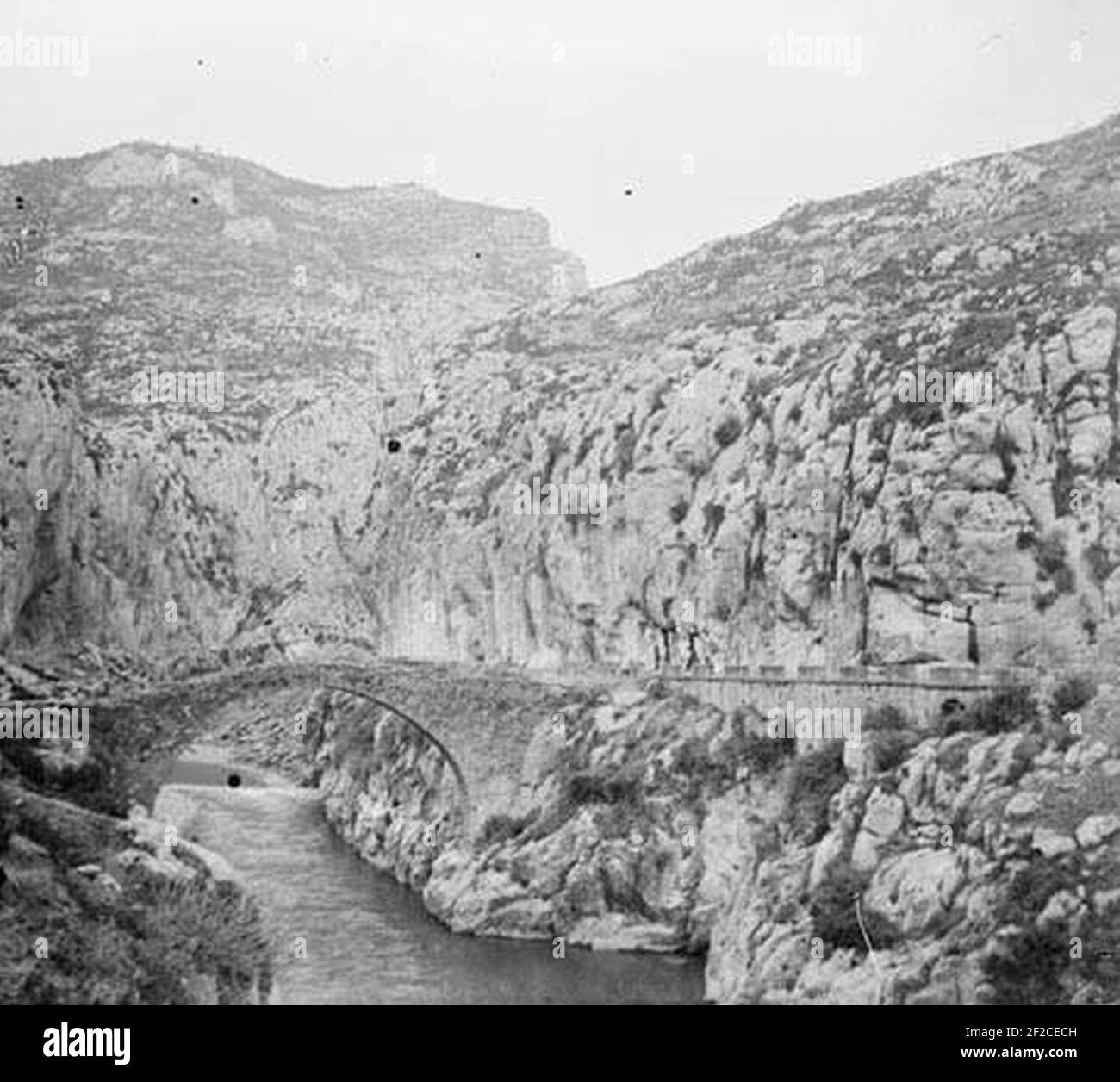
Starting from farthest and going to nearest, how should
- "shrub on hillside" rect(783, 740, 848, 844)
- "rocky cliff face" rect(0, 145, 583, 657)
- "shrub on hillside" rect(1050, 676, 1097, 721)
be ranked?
1. "rocky cliff face" rect(0, 145, 583, 657)
2. "shrub on hillside" rect(783, 740, 848, 844)
3. "shrub on hillside" rect(1050, 676, 1097, 721)

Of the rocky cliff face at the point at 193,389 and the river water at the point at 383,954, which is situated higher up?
the rocky cliff face at the point at 193,389

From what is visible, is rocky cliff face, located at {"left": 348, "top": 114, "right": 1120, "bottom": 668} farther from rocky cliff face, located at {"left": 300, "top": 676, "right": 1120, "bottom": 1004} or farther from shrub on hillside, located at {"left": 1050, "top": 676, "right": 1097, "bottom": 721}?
shrub on hillside, located at {"left": 1050, "top": 676, "right": 1097, "bottom": 721}

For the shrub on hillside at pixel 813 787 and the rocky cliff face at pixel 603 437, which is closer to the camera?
the shrub on hillside at pixel 813 787

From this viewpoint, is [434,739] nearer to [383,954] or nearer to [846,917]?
[383,954]

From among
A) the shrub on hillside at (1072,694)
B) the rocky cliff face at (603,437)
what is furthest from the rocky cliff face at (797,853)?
the rocky cliff face at (603,437)

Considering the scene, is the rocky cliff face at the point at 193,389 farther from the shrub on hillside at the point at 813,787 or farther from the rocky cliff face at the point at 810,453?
the shrub on hillside at the point at 813,787

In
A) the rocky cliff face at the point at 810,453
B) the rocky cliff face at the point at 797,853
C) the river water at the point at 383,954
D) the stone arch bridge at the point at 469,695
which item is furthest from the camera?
the rocky cliff face at the point at 810,453

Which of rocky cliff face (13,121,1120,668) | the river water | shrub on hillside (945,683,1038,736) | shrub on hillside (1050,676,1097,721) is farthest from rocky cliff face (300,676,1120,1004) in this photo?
rocky cliff face (13,121,1120,668)

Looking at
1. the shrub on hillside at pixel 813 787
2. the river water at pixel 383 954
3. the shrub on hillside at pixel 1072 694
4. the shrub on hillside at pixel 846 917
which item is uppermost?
the shrub on hillside at pixel 1072 694
